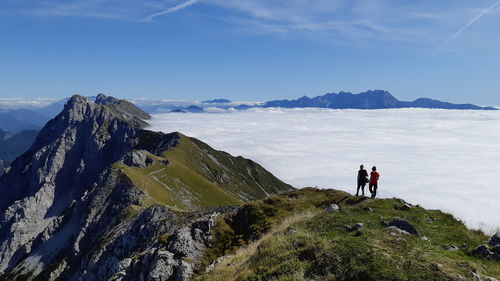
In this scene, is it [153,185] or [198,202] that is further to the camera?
[198,202]

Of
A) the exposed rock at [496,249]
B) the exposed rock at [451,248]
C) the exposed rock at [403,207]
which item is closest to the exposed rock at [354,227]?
the exposed rock at [451,248]

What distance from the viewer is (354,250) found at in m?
17.5

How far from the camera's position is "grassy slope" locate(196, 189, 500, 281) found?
15.6 m

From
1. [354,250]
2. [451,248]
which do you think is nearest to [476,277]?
[354,250]

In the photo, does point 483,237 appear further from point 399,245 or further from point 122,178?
point 122,178

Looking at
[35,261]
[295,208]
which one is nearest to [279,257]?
[295,208]

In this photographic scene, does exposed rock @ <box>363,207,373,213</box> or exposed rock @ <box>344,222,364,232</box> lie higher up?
exposed rock @ <box>344,222,364,232</box>

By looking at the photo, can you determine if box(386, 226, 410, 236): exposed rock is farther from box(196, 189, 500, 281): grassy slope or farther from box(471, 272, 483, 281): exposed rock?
box(471, 272, 483, 281): exposed rock

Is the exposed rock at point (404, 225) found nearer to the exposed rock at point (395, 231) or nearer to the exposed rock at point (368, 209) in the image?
the exposed rock at point (395, 231)

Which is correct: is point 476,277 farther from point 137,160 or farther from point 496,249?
point 137,160

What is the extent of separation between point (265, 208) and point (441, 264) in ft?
75.2

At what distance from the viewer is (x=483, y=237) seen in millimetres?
23031

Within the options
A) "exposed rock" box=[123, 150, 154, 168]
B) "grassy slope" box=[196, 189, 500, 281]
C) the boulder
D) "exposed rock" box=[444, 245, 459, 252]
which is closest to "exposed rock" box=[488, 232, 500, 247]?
"grassy slope" box=[196, 189, 500, 281]

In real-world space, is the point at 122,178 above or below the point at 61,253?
above
